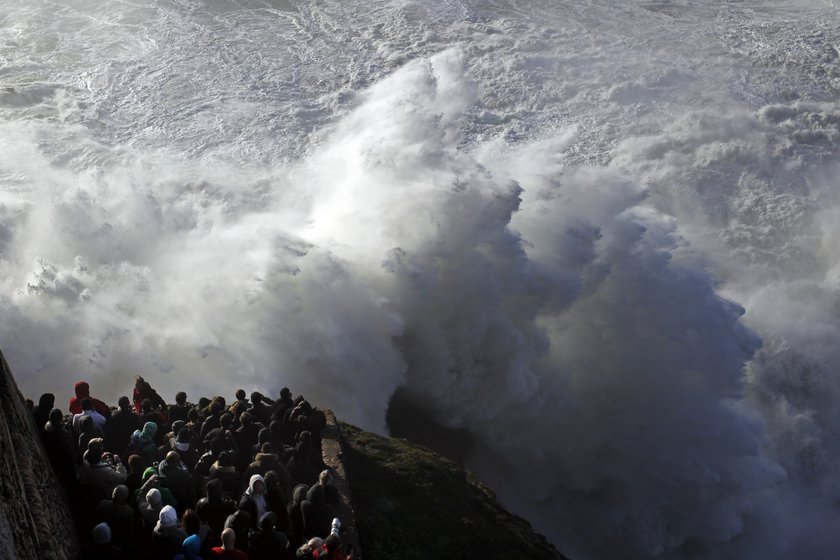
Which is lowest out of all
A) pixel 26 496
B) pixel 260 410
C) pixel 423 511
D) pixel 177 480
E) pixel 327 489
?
pixel 423 511

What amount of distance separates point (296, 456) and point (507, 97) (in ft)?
73.5

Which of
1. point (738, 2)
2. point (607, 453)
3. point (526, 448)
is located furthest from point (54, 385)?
point (738, 2)

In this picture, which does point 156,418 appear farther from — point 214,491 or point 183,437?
point 214,491

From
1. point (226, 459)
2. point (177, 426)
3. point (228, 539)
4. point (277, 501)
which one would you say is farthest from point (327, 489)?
point (228, 539)

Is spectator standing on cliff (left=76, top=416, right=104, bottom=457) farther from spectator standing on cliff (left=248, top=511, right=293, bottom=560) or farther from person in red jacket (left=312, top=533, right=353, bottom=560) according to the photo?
person in red jacket (left=312, top=533, right=353, bottom=560)

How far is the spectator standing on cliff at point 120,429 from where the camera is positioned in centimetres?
1137

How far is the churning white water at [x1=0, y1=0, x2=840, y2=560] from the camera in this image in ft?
61.0

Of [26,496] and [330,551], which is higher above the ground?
→ [26,496]

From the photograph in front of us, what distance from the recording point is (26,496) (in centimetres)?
846

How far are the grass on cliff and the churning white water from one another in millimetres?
3140

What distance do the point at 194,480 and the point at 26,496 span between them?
2.26 meters

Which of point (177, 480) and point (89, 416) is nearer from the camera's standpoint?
point (177, 480)

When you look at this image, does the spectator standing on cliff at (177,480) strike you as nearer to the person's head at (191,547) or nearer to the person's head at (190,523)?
the person's head at (190,523)

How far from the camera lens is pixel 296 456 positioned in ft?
38.5
